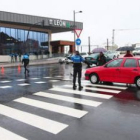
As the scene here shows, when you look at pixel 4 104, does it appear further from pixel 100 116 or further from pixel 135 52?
pixel 135 52

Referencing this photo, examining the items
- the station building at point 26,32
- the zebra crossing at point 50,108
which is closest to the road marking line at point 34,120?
the zebra crossing at point 50,108

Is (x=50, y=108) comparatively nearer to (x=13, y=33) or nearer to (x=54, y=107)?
(x=54, y=107)

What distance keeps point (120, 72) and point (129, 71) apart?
451mm

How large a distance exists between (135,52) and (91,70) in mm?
37700

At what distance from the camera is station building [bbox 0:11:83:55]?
3991cm

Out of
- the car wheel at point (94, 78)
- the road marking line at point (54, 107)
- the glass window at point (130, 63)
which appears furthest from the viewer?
the car wheel at point (94, 78)

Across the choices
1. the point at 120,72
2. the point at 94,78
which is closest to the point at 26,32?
the point at 94,78

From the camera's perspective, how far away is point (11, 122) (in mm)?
5875

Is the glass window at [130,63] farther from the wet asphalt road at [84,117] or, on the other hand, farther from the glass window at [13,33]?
the glass window at [13,33]

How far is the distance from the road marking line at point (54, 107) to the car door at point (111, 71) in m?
4.41

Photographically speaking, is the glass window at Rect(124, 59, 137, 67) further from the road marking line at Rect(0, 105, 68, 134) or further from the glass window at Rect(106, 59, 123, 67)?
the road marking line at Rect(0, 105, 68, 134)

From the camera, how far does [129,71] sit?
10.7 m

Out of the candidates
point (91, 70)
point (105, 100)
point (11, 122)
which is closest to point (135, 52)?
point (91, 70)

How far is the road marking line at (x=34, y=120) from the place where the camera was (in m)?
5.33
